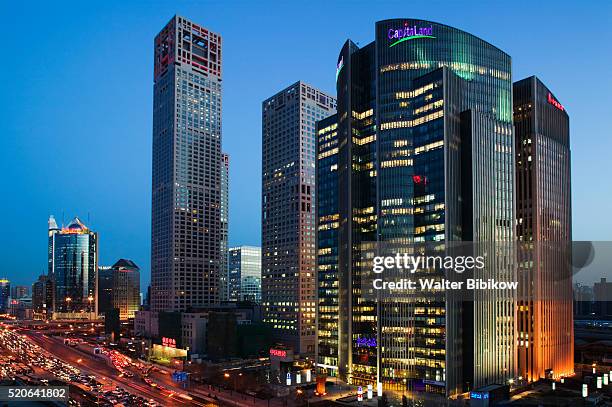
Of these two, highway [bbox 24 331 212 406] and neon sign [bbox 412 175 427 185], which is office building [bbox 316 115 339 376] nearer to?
neon sign [bbox 412 175 427 185]

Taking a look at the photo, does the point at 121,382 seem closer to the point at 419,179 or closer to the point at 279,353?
the point at 279,353

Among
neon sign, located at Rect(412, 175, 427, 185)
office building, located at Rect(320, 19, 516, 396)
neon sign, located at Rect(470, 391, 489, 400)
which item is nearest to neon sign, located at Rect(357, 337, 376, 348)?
office building, located at Rect(320, 19, 516, 396)

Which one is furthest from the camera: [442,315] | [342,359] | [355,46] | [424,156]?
[355,46]

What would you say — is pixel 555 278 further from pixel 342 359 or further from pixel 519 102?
pixel 342 359

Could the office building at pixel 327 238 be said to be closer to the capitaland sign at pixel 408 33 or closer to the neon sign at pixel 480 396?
the capitaland sign at pixel 408 33

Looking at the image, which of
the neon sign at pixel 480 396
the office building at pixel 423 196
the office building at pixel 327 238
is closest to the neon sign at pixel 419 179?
the office building at pixel 423 196

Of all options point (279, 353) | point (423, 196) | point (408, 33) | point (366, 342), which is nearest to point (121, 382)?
point (279, 353)

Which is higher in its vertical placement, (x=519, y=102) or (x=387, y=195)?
(x=519, y=102)

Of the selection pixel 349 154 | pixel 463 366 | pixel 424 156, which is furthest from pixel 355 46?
pixel 463 366
